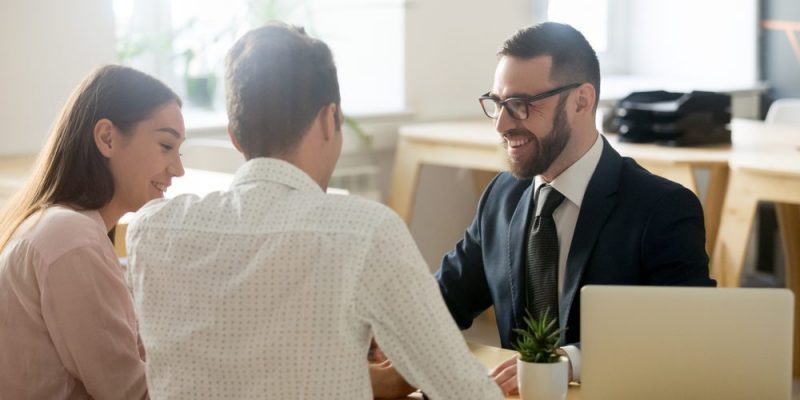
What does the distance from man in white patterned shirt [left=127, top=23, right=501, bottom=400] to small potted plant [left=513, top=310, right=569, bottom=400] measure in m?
0.31

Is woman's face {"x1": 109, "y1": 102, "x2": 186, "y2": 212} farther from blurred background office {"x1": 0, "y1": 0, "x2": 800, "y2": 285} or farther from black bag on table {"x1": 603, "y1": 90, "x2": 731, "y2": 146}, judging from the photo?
black bag on table {"x1": 603, "y1": 90, "x2": 731, "y2": 146}

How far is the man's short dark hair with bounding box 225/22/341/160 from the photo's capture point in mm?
1510

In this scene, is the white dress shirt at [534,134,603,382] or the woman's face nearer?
the woman's face

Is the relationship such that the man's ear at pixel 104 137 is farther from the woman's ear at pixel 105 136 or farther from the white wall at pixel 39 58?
the white wall at pixel 39 58

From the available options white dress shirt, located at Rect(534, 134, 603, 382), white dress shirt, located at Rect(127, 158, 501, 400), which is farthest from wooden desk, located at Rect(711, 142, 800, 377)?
white dress shirt, located at Rect(127, 158, 501, 400)

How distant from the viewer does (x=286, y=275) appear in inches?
56.9

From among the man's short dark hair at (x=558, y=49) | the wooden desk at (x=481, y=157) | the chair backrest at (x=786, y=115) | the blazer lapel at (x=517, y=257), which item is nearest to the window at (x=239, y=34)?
the wooden desk at (x=481, y=157)

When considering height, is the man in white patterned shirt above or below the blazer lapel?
above

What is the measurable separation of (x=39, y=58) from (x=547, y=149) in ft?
7.03

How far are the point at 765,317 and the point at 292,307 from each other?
70 cm

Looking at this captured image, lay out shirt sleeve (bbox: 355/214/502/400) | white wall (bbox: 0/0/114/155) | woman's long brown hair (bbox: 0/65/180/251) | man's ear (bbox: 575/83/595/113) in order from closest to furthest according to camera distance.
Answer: shirt sleeve (bbox: 355/214/502/400) → woman's long brown hair (bbox: 0/65/180/251) → man's ear (bbox: 575/83/595/113) → white wall (bbox: 0/0/114/155)

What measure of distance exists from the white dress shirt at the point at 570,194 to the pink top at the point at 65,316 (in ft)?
2.82

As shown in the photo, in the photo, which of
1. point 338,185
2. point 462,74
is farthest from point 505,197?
point 462,74

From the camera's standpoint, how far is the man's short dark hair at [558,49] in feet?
8.03
